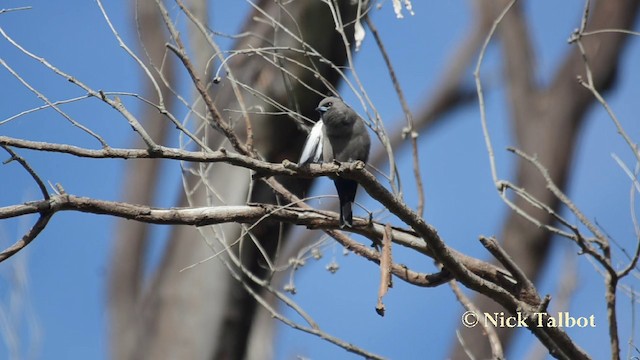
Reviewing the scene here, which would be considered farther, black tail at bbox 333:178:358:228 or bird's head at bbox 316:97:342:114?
bird's head at bbox 316:97:342:114

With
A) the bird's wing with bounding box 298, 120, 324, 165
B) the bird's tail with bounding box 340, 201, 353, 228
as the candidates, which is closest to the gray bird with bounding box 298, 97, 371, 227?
the bird's wing with bounding box 298, 120, 324, 165

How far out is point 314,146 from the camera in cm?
431

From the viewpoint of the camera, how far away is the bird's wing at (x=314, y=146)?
4285 mm

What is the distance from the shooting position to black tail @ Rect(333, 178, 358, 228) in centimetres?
374

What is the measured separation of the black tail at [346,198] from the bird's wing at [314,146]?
0.17 meters

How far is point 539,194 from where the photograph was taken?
9000 millimetres

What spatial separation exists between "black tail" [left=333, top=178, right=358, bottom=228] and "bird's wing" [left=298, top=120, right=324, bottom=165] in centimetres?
17

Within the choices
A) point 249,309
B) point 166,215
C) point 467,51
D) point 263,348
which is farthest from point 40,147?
point 467,51

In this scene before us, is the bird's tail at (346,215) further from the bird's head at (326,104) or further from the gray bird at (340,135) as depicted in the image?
the bird's head at (326,104)

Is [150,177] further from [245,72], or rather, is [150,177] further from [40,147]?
[40,147]

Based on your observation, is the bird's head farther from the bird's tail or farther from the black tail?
the bird's tail

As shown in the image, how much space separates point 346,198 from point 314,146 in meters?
0.34

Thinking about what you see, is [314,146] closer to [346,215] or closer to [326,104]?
[326,104]

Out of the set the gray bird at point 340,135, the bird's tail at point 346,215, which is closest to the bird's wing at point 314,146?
the gray bird at point 340,135
